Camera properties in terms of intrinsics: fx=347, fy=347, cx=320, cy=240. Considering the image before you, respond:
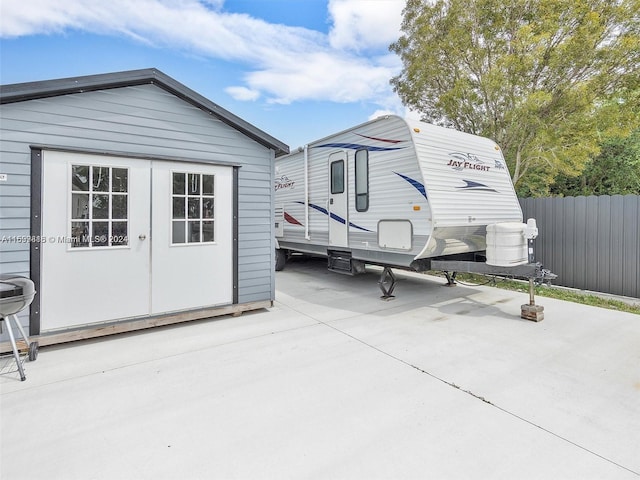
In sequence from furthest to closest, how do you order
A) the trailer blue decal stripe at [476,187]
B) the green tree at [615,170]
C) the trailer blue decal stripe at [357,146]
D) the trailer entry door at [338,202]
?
the green tree at [615,170] < the trailer entry door at [338,202] < the trailer blue decal stripe at [357,146] < the trailer blue decal stripe at [476,187]

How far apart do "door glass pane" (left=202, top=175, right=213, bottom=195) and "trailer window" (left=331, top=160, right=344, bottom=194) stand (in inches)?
106

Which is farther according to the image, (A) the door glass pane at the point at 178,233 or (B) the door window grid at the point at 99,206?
(A) the door glass pane at the point at 178,233

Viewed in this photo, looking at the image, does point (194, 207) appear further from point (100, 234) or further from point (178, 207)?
point (100, 234)

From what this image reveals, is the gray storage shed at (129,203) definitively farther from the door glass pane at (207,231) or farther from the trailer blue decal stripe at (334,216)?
the trailer blue decal stripe at (334,216)

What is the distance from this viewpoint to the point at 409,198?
5348 millimetres

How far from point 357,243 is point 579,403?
4.13 meters

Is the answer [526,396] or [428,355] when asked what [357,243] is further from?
[526,396]

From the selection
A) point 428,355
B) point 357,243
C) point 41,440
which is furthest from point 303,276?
point 41,440

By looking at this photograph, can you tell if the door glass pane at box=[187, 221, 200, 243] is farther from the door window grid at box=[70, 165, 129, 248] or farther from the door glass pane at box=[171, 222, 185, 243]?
the door window grid at box=[70, 165, 129, 248]

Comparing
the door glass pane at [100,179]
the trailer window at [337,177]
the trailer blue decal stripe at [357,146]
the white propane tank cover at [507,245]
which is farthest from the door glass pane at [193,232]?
the white propane tank cover at [507,245]

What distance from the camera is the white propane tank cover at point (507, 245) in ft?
16.5

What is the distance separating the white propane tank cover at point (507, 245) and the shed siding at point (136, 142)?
3377 mm

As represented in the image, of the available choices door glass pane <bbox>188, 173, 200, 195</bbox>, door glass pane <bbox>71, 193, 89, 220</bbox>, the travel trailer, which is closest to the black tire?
door glass pane <bbox>71, 193, 89, 220</bbox>

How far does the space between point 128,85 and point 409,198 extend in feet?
13.4
